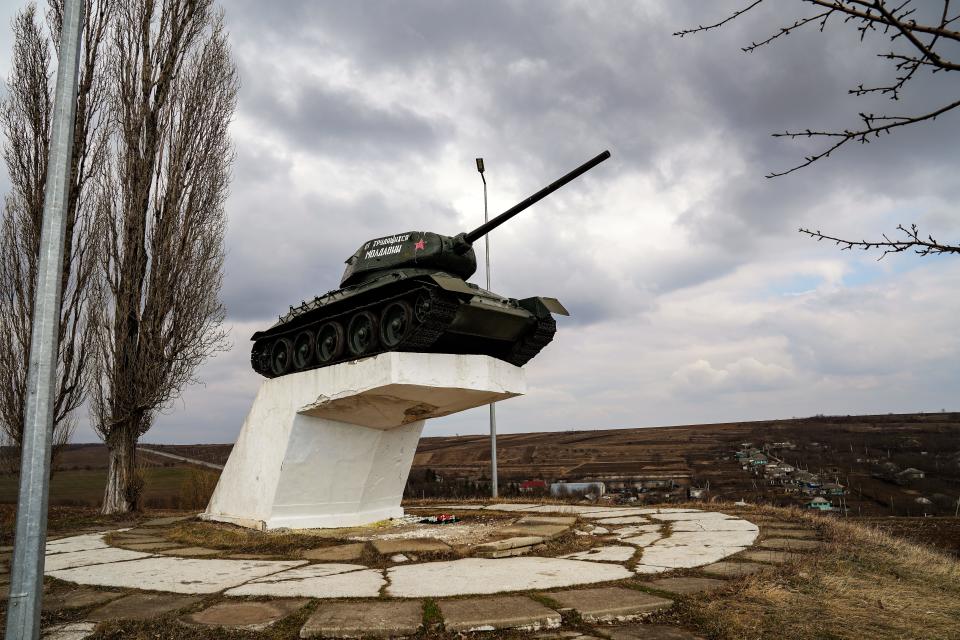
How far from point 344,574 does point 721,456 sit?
4750 centimetres

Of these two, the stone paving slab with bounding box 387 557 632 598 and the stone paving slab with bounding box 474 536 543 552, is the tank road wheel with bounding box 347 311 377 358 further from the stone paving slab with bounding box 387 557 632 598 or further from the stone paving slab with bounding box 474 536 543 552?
the stone paving slab with bounding box 387 557 632 598

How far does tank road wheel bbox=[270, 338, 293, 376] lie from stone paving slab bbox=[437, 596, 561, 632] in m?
6.05

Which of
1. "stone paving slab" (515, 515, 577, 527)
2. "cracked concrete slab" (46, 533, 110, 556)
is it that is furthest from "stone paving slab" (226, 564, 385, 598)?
"cracked concrete slab" (46, 533, 110, 556)

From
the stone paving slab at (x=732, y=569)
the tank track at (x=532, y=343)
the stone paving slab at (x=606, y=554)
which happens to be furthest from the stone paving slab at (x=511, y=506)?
the stone paving slab at (x=732, y=569)

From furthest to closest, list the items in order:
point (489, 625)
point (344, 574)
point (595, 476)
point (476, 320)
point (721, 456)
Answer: point (721, 456) < point (595, 476) < point (476, 320) < point (344, 574) < point (489, 625)

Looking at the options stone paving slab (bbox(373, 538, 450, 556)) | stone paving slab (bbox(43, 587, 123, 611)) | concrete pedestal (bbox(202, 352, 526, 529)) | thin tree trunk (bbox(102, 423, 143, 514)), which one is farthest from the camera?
thin tree trunk (bbox(102, 423, 143, 514))

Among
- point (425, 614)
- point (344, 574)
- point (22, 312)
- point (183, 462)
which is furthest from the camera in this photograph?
point (183, 462)

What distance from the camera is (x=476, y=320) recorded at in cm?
778

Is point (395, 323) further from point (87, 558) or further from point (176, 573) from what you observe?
point (87, 558)

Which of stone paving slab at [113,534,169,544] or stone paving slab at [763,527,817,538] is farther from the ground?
stone paving slab at [763,527,817,538]

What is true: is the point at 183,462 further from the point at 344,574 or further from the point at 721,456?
the point at 721,456

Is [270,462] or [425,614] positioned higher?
[270,462]

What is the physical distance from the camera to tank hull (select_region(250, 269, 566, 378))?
7.05 metres

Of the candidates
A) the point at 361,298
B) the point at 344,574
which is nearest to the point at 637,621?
the point at 344,574
